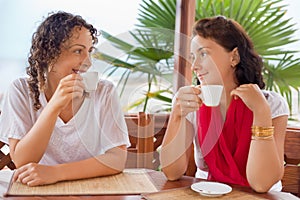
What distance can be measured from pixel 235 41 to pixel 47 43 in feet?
2.32

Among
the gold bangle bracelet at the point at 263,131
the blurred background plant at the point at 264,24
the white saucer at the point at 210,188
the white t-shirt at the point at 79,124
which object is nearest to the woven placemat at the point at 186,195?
the white saucer at the point at 210,188

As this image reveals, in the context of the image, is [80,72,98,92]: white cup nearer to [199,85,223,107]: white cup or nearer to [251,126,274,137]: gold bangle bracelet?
[199,85,223,107]: white cup

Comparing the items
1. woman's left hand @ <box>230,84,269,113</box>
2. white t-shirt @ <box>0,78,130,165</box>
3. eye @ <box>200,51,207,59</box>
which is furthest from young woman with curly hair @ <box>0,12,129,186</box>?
woman's left hand @ <box>230,84,269,113</box>

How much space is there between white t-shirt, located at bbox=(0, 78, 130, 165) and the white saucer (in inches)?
13.8

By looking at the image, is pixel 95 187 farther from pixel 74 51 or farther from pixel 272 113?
pixel 272 113

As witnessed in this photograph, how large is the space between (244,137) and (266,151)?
0.52 ft

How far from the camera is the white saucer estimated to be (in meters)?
1.24

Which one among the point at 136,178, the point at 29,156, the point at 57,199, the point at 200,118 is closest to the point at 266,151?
the point at 200,118

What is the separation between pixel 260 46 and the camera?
271 cm

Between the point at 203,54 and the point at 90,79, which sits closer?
the point at 90,79

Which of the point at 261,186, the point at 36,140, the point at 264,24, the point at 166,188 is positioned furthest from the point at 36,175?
the point at 264,24

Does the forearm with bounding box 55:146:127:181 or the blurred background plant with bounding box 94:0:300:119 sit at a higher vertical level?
the blurred background plant with bounding box 94:0:300:119

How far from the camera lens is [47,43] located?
1586mm

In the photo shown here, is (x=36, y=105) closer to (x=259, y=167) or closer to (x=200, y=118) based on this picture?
(x=200, y=118)
